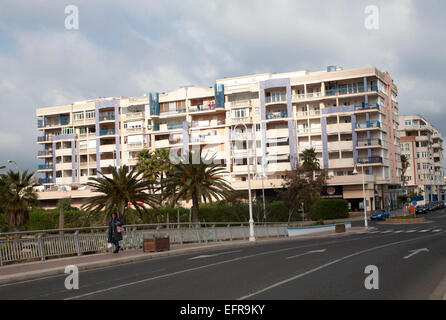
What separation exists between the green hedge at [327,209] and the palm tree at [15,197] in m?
37.2

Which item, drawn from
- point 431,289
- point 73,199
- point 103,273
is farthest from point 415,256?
point 73,199

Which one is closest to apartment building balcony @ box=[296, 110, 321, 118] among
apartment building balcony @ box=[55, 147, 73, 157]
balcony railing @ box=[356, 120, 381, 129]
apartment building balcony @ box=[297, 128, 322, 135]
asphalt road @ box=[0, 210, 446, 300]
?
apartment building balcony @ box=[297, 128, 322, 135]

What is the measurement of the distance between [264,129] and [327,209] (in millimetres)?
17071

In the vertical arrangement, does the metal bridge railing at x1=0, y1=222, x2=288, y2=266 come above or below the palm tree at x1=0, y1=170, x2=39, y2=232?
below

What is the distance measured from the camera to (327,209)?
221ft

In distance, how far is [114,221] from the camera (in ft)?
69.9

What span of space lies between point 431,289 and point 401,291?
2.62 feet

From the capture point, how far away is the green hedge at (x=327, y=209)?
67250mm

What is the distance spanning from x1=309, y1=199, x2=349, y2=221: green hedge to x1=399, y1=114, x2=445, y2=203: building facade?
57810mm

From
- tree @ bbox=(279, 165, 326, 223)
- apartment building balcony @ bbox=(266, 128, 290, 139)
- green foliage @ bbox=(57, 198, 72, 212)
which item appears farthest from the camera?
apartment building balcony @ bbox=(266, 128, 290, 139)

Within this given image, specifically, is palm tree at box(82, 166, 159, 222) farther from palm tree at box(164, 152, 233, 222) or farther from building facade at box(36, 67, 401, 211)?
building facade at box(36, 67, 401, 211)

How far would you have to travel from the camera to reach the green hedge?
2648 inches
